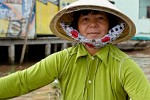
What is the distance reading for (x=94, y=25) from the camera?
88.9 inches

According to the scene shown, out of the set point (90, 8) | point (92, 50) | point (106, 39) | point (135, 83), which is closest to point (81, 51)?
point (92, 50)

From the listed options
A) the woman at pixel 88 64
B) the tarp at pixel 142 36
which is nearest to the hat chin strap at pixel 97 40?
the woman at pixel 88 64

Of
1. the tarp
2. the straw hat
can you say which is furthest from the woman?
the tarp

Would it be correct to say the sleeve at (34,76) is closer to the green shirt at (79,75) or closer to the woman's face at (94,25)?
the green shirt at (79,75)

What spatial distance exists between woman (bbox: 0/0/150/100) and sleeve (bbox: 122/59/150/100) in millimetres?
29

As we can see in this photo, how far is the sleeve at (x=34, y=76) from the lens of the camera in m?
2.28

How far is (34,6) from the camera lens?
14391 millimetres

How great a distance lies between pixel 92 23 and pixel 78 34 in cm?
13

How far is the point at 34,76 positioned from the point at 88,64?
1.15 feet

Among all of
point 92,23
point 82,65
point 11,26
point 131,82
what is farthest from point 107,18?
point 11,26

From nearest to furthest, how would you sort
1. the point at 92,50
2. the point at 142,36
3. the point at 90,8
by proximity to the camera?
the point at 90,8 < the point at 92,50 < the point at 142,36

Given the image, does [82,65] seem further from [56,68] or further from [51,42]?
[51,42]

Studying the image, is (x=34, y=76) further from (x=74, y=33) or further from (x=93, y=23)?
(x=93, y=23)

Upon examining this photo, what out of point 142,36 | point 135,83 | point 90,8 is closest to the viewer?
point 135,83
